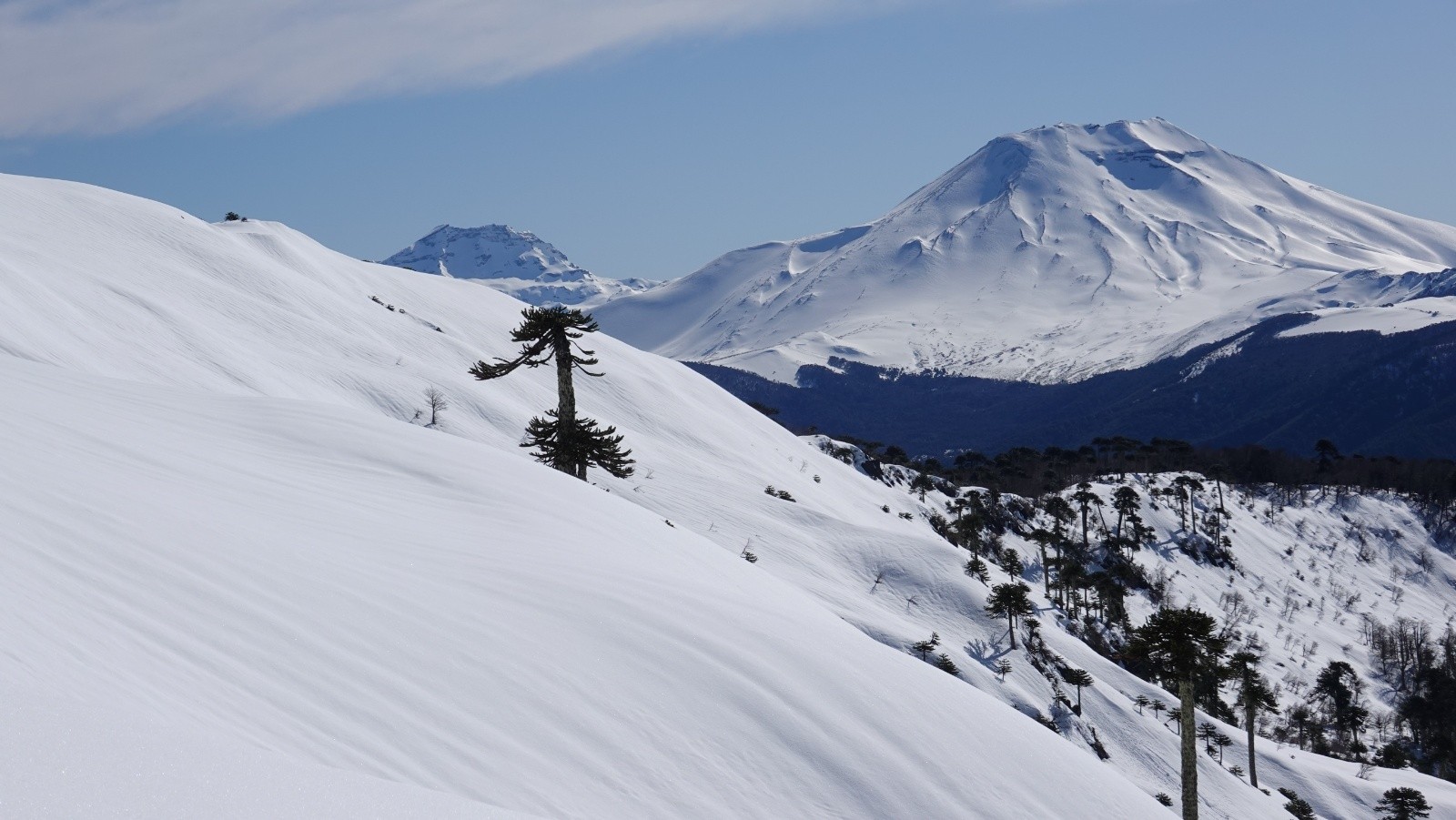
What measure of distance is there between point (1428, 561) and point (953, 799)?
138 metres

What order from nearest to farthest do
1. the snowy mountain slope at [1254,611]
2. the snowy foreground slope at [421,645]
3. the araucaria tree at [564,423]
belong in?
the snowy foreground slope at [421,645], the araucaria tree at [564,423], the snowy mountain slope at [1254,611]

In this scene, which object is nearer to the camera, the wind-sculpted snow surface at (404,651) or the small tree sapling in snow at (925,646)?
the wind-sculpted snow surface at (404,651)

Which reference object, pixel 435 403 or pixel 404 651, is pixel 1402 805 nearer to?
pixel 435 403

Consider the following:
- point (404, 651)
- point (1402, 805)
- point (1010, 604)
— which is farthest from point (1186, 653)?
point (1402, 805)

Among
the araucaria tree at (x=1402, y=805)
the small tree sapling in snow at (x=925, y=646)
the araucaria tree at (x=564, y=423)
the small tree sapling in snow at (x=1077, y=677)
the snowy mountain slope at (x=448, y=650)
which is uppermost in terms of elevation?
the araucaria tree at (x=564, y=423)

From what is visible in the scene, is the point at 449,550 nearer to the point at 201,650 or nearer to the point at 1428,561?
the point at 201,650

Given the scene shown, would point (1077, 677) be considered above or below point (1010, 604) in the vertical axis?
below

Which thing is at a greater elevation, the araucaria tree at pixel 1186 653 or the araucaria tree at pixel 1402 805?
the araucaria tree at pixel 1186 653

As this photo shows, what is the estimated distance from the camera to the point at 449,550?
11.3m

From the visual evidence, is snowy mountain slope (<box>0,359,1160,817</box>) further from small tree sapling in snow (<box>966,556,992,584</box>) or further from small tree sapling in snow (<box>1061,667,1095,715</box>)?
small tree sapling in snow (<box>966,556,992,584</box>)

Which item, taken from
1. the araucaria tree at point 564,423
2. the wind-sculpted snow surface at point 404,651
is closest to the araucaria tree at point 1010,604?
the araucaria tree at point 564,423

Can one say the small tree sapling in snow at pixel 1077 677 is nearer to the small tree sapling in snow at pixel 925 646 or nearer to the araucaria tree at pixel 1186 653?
the araucaria tree at pixel 1186 653

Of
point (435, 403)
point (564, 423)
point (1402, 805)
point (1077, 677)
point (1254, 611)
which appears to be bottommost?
point (1402, 805)

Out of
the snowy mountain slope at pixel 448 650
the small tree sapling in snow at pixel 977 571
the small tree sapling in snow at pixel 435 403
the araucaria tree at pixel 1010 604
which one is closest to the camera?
the snowy mountain slope at pixel 448 650
